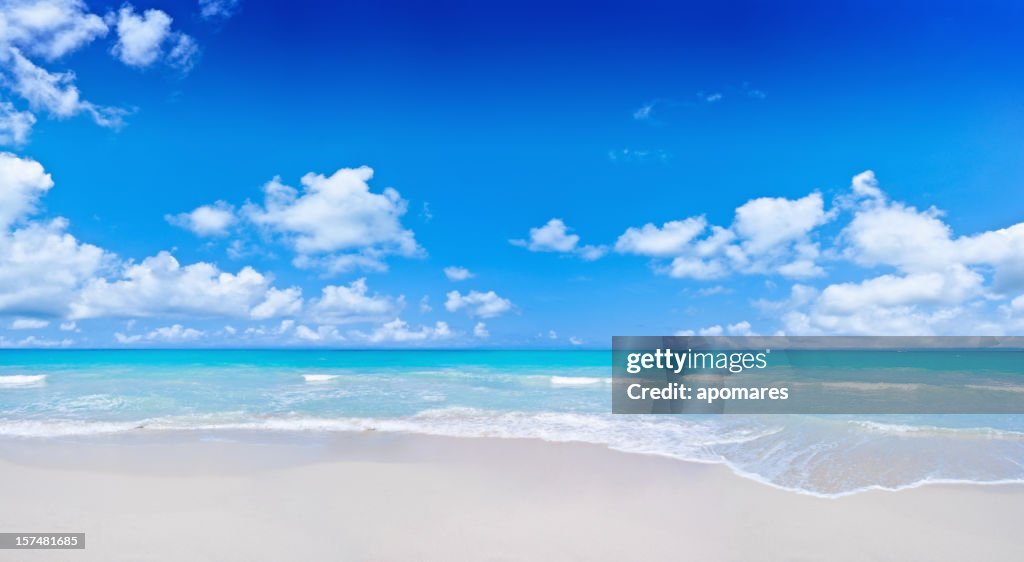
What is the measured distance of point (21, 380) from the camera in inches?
1101

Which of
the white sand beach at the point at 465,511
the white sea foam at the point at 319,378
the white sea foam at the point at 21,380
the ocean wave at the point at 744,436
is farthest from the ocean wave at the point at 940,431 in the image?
the white sea foam at the point at 21,380

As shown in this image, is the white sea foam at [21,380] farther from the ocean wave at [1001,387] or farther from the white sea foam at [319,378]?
the ocean wave at [1001,387]

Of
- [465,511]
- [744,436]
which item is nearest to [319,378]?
[744,436]

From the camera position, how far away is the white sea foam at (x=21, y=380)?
25.8 m

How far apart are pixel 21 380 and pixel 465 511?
108 feet

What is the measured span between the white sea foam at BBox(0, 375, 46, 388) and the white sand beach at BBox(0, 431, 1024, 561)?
2209 cm

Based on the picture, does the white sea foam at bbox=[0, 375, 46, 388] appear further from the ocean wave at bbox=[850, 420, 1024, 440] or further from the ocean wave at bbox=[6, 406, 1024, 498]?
the ocean wave at bbox=[850, 420, 1024, 440]

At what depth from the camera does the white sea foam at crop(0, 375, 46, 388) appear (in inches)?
1016

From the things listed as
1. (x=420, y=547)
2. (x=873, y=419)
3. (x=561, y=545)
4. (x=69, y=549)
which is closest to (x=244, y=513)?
(x=69, y=549)

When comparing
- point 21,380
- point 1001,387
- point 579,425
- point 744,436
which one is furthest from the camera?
point 21,380

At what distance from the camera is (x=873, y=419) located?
1427 centimetres

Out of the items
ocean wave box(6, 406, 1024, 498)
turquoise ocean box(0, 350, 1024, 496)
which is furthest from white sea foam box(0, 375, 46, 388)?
ocean wave box(6, 406, 1024, 498)

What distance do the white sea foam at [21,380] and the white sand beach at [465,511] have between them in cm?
2209

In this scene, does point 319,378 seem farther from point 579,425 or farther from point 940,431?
point 940,431
